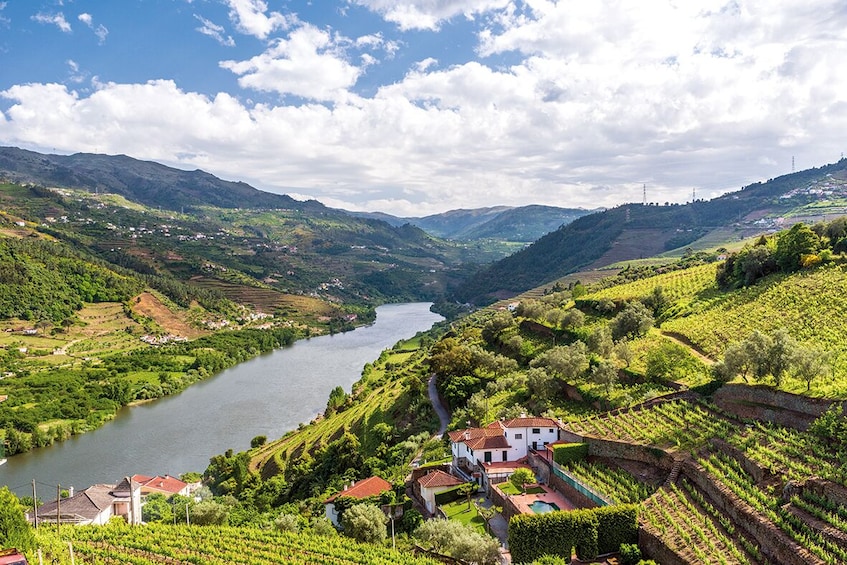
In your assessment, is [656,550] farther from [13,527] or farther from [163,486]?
[163,486]

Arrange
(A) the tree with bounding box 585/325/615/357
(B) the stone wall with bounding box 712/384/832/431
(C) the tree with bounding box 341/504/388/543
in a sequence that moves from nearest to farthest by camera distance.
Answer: (B) the stone wall with bounding box 712/384/832/431 < (C) the tree with bounding box 341/504/388/543 < (A) the tree with bounding box 585/325/615/357

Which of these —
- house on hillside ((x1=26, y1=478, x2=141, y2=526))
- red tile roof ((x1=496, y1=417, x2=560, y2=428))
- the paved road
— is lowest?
house on hillside ((x1=26, y1=478, x2=141, y2=526))

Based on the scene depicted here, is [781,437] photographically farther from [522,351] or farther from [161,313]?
[161,313]

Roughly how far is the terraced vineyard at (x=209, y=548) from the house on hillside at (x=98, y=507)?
495 centimetres

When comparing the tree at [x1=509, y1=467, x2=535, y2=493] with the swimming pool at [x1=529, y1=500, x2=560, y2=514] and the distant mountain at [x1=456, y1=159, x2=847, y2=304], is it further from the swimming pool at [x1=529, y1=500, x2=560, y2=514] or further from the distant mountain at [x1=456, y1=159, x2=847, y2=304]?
the distant mountain at [x1=456, y1=159, x2=847, y2=304]

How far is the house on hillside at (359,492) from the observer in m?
33.7

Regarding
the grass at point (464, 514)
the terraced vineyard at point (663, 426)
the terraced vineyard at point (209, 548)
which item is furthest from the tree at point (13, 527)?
the terraced vineyard at point (663, 426)

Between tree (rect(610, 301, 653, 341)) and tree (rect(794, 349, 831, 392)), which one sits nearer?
tree (rect(794, 349, 831, 392))

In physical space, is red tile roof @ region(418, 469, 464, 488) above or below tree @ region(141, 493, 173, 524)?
above

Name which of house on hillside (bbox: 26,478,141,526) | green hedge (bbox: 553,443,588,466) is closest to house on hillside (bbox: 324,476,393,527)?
green hedge (bbox: 553,443,588,466)

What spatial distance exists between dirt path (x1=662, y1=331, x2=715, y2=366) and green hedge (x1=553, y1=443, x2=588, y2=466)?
32.3 feet

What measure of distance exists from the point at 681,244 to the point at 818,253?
5581 inches

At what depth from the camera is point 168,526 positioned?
30703mm

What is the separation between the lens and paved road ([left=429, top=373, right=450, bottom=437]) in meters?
46.1
